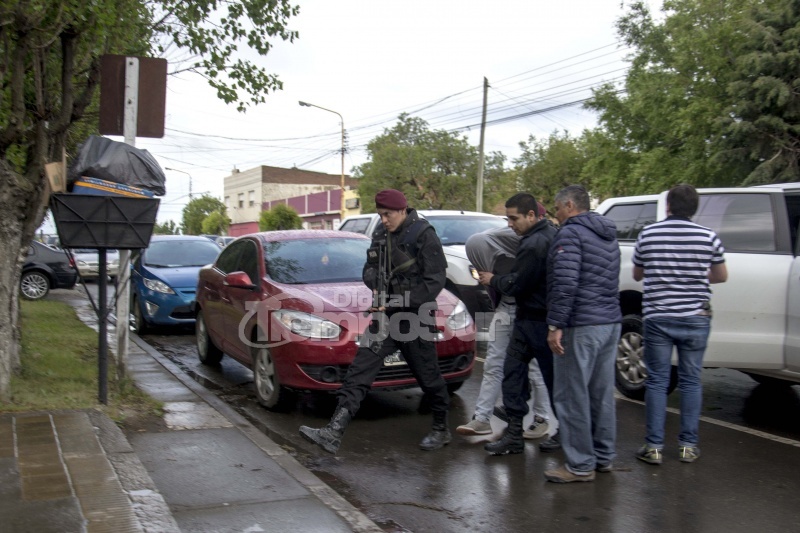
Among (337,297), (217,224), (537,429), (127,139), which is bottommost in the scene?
(537,429)

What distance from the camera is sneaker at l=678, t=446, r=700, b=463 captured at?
16.6ft

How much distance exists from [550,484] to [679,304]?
148cm

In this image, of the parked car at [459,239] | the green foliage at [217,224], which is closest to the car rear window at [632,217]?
the parked car at [459,239]

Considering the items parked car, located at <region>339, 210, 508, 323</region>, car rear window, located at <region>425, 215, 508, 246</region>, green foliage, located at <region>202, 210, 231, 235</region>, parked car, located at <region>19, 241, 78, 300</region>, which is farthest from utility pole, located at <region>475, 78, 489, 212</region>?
green foliage, located at <region>202, 210, 231, 235</region>

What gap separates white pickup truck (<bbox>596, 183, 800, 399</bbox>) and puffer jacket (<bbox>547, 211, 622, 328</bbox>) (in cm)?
183

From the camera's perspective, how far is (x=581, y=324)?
181 inches

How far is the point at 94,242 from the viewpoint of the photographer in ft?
19.2

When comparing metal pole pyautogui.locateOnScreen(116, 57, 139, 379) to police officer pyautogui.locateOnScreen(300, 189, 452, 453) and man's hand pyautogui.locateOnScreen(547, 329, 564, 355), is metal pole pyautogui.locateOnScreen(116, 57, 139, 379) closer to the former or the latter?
police officer pyautogui.locateOnScreen(300, 189, 452, 453)

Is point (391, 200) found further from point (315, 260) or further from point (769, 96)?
point (769, 96)

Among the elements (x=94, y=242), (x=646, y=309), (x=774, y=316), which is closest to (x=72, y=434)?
(x=94, y=242)

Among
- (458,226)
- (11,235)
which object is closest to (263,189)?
(458,226)

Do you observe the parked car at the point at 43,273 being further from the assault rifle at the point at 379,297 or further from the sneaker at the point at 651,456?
the sneaker at the point at 651,456

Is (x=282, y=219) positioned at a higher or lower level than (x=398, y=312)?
higher

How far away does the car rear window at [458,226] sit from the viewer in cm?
1043
